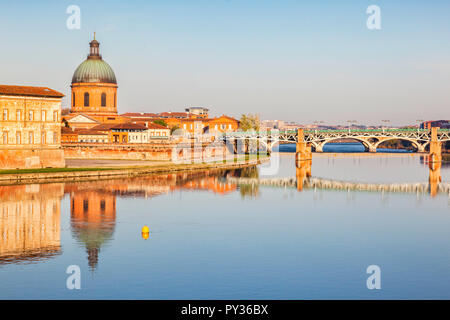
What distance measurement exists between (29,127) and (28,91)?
12.2 feet

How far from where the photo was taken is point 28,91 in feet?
230

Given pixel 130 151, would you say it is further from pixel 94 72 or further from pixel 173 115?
pixel 173 115

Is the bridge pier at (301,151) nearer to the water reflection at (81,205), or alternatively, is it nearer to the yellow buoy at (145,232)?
A: the water reflection at (81,205)

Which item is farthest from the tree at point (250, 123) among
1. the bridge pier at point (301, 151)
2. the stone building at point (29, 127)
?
the stone building at point (29, 127)

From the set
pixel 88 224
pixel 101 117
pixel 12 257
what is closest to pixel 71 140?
pixel 101 117

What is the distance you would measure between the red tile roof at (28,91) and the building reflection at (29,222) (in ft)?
47.3

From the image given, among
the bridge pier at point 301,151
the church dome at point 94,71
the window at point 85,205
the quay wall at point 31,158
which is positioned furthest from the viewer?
the church dome at point 94,71

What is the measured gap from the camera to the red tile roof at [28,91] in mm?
68188

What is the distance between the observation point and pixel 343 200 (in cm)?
5506

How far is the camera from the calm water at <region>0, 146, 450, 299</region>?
84.8 ft

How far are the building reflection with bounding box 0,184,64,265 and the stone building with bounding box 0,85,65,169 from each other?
1196 cm

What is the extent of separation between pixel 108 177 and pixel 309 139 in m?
70.4

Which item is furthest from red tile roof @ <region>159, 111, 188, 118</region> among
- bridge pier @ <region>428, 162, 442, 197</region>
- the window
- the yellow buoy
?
the yellow buoy

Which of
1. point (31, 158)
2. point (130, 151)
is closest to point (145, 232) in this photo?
point (31, 158)
